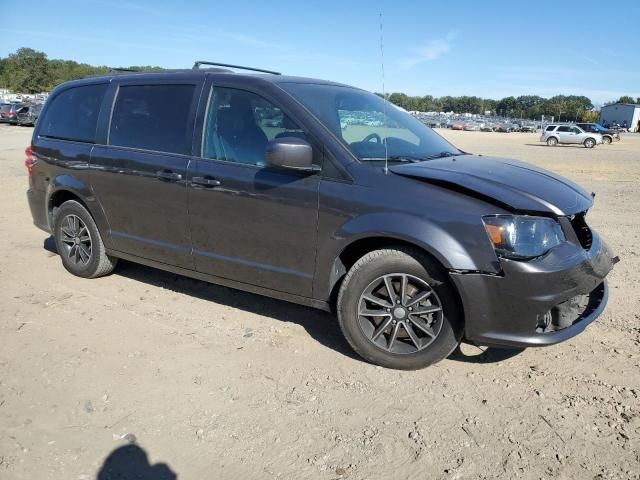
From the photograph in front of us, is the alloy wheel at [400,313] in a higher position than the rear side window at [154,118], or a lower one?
lower

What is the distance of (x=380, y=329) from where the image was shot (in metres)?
3.53

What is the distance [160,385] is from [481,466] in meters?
1.94

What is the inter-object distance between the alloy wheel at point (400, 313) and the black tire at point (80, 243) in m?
2.88

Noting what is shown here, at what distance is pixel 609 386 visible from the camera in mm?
3350

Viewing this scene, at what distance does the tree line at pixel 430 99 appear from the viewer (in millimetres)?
107875

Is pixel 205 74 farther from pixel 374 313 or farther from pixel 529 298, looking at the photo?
pixel 529 298

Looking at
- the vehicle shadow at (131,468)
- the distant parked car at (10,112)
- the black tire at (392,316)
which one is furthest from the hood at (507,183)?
the distant parked car at (10,112)

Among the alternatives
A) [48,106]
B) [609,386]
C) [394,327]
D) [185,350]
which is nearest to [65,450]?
[185,350]

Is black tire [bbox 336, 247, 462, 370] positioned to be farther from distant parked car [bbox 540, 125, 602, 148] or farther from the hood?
distant parked car [bbox 540, 125, 602, 148]

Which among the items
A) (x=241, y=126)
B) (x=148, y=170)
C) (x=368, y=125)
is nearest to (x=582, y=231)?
(x=368, y=125)

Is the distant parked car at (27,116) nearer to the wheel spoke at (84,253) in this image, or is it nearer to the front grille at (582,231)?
the wheel spoke at (84,253)

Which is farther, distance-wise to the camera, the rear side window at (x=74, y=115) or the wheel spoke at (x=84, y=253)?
the wheel spoke at (x=84, y=253)

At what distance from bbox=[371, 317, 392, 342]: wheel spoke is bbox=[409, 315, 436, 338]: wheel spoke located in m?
0.15

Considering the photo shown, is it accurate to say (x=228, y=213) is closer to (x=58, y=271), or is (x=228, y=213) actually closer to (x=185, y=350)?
(x=185, y=350)
